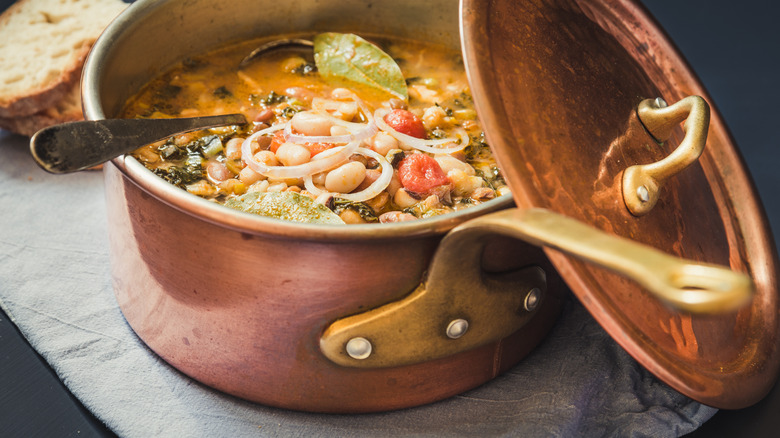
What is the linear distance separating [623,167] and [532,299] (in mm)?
332

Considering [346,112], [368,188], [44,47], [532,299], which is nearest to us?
[532,299]

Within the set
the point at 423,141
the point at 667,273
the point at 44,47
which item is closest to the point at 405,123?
Answer: the point at 423,141

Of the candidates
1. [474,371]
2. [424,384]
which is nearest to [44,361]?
[424,384]

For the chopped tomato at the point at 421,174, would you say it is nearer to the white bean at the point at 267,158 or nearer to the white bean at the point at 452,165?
the white bean at the point at 452,165

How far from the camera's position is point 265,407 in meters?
1.60

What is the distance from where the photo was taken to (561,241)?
3.12 ft

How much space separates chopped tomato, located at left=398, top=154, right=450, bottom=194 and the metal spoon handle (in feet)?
1.99

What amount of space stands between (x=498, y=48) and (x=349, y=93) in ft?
3.33

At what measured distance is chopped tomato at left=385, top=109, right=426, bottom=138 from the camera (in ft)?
6.59

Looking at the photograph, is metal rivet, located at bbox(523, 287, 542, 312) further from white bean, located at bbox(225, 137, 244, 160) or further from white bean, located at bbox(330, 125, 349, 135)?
white bean, located at bbox(225, 137, 244, 160)

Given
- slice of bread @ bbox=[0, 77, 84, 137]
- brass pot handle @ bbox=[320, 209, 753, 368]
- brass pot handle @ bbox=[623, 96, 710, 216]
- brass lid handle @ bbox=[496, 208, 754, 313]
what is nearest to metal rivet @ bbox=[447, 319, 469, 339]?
brass pot handle @ bbox=[320, 209, 753, 368]

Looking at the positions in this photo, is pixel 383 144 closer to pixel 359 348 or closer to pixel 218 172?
pixel 218 172

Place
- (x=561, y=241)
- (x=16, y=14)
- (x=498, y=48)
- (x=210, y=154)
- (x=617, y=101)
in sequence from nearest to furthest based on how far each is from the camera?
(x=561, y=241)
(x=498, y=48)
(x=617, y=101)
(x=210, y=154)
(x=16, y=14)

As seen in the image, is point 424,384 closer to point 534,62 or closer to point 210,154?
point 534,62
